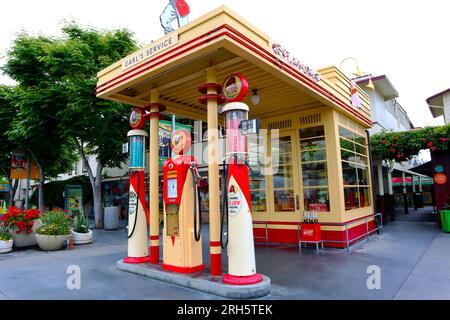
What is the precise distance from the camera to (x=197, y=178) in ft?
17.5

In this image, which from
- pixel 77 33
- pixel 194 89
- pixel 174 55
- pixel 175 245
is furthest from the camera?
pixel 77 33

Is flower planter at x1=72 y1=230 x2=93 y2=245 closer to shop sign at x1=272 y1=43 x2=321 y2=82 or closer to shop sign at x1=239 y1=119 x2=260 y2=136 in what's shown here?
shop sign at x1=239 y1=119 x2=260 y2=136

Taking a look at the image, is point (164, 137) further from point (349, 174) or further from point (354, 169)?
point (354, 169)

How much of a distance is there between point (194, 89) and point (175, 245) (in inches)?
120

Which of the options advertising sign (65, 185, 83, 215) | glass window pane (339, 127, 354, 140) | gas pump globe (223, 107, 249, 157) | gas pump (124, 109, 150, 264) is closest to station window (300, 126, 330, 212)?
glass window pane (339, 127, 354, 140)

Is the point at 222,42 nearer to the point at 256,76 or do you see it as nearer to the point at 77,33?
the point at 256,76

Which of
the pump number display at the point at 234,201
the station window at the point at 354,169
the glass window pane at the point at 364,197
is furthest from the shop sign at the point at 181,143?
the glass window pane at the point at 364,197

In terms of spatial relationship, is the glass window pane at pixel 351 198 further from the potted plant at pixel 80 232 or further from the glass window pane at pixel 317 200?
the potted plant at pixel 80 232

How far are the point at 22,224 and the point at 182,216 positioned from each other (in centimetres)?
645

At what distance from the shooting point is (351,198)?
8117mm

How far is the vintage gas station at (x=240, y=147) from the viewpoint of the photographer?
4547 mm

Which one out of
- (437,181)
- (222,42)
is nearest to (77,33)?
(222,42)

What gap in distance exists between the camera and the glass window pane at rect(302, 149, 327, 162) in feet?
25.4

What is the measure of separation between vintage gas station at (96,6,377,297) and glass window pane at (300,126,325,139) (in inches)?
1.0
